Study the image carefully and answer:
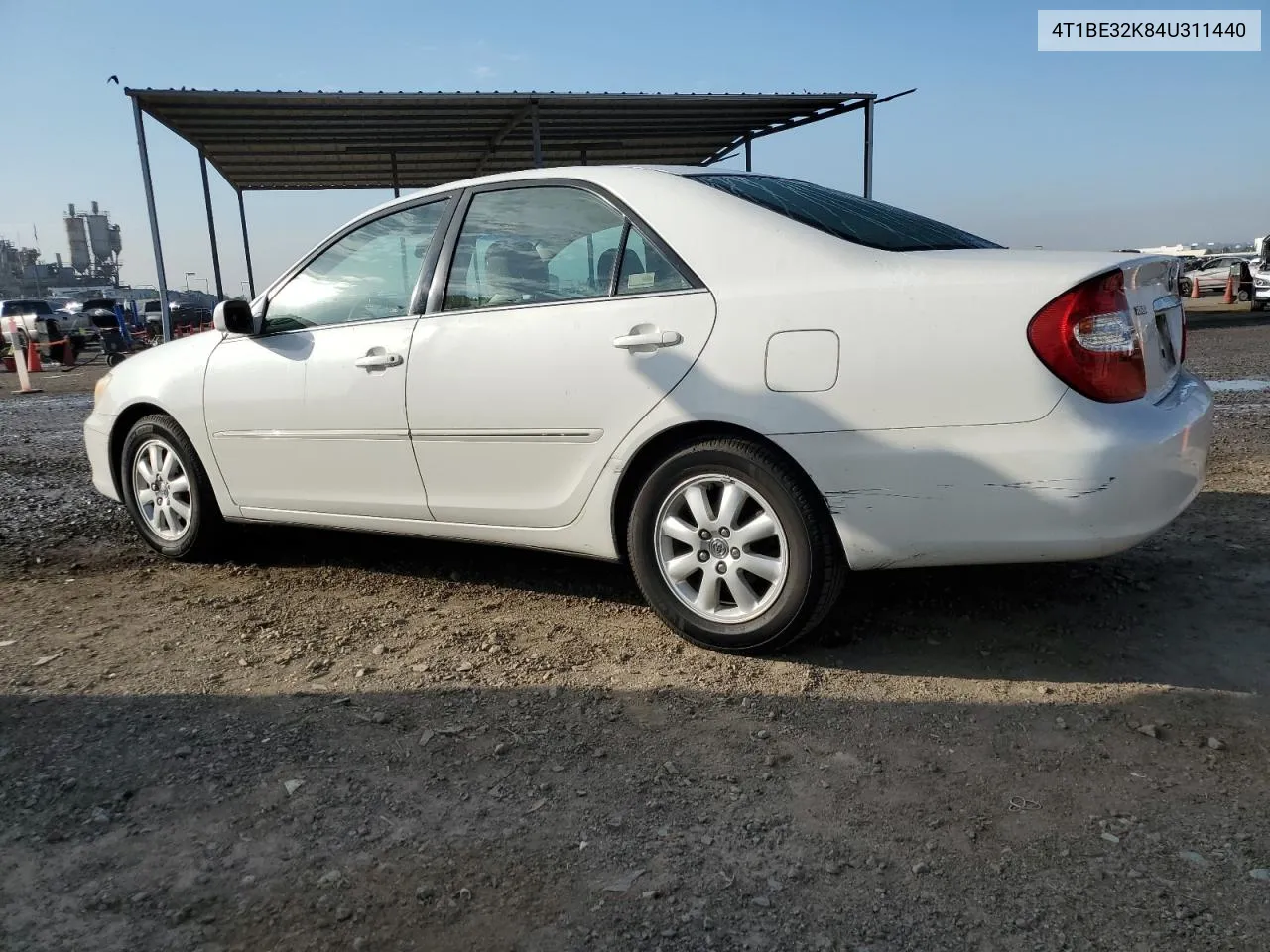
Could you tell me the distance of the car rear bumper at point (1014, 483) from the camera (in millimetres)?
2551

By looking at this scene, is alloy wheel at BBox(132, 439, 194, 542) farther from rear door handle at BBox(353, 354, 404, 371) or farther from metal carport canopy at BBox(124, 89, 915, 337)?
metal carport canopy at BBox(124, 89, 915, 337)

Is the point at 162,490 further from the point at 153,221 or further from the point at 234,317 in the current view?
the point at 153,221

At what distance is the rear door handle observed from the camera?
11.7ft

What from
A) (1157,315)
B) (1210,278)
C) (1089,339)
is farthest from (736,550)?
(1210,278)

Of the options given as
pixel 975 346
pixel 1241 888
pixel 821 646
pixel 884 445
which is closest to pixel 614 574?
pixel 821 646

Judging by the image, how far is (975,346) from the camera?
8.54 feet

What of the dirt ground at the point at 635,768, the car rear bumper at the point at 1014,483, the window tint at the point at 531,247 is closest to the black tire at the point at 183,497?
the dirt ground at the point at 635,768

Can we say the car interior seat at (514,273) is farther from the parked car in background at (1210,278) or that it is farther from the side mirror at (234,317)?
the parked car in background at (1210,278)

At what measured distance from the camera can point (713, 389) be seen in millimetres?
2908

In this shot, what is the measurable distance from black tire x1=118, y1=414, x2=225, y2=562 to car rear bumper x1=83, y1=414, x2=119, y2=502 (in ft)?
0.38

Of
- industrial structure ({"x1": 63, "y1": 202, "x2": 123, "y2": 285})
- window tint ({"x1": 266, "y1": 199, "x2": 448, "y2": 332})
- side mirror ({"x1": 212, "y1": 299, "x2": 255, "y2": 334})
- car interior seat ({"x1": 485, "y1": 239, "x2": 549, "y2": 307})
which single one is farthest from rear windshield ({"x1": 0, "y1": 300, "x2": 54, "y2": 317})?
industrial structure ({"x1": 63, "y1": 202, "x2": 123, "y2": 285})

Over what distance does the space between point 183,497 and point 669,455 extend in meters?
2.62

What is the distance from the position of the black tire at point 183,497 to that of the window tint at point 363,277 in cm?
76

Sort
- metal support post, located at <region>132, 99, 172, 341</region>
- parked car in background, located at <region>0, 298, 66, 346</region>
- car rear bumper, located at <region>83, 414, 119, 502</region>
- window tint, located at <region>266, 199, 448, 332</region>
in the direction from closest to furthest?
1. window tint, located at <region>266, 199, 448, 332</region>
2. car rear bumper, located at <region>83, 414, 119, 502</region>
3. metal support post, located at <region>132, 99, 172, 341</region>
4. parked car in background, located at <region>0, 298, 66, 346</region>
